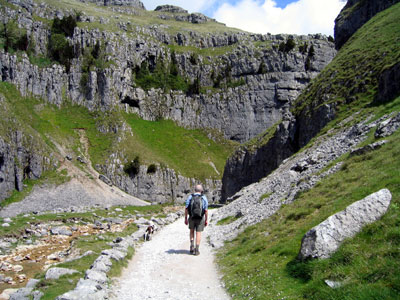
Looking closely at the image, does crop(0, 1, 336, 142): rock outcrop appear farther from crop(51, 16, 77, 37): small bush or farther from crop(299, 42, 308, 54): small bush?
crop(51, 16, 77, 37): small bush

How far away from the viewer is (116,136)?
78938 mm

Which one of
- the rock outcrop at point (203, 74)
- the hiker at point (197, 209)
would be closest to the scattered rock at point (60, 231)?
the hiker at point (197, 209)

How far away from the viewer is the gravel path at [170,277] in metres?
9.52

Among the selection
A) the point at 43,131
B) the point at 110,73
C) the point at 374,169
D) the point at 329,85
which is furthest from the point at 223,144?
the point at 374,169

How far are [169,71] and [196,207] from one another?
99.0m

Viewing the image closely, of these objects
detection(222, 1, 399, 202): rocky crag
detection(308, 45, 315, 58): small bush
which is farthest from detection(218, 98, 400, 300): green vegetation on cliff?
detection(308, 45, 315, 58): small bush

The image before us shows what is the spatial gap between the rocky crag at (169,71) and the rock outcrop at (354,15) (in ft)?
132

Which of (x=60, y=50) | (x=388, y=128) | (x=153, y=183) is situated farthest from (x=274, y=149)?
(x=60, y=50)

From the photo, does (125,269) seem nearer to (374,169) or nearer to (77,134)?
(374,169)

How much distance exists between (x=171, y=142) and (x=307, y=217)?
79.3 metres

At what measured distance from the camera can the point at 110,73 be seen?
8894 cm

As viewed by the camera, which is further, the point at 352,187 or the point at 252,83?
the point at 252,83

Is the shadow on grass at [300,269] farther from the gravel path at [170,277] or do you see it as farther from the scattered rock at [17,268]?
the scattered rock at [17,268]

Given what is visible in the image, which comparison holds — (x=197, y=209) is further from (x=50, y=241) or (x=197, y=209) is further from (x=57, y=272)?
(x=50, y=241)
